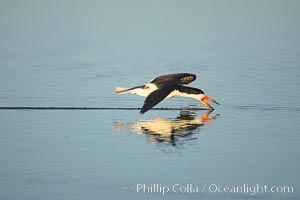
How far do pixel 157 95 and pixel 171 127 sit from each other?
74 cm

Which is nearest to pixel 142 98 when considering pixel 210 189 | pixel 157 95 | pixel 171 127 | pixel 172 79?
pixel 172 79

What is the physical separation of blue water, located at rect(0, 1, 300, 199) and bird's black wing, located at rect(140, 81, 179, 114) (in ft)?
1.15

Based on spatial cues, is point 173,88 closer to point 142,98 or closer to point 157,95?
point 157,95

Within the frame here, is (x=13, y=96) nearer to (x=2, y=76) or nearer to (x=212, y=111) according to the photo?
(x=2, y=76)

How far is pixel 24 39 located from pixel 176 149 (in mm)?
13286

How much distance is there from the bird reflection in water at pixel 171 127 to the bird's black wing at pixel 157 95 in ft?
1.13

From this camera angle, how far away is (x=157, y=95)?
12062mm

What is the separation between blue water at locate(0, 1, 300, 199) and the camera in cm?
847

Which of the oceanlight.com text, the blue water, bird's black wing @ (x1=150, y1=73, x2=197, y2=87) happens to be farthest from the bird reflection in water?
the oceanlight.com text

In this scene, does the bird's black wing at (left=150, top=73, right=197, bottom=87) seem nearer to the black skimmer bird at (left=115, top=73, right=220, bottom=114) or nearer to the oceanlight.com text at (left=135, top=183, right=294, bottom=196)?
the black skimmer bird at (left=115, top=73, right=220, bottom=114)

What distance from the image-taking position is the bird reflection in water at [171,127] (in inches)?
416

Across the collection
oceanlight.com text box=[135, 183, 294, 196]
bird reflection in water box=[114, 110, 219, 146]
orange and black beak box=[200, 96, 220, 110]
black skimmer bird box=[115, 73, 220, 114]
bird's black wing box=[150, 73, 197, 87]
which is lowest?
oceanlight.com text box=[135, 183, 294, 196]

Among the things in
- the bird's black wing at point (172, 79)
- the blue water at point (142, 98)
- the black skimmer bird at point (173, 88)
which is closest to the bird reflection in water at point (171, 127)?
the blue water at point (142, 98)

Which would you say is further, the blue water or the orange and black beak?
the orange and black beak
